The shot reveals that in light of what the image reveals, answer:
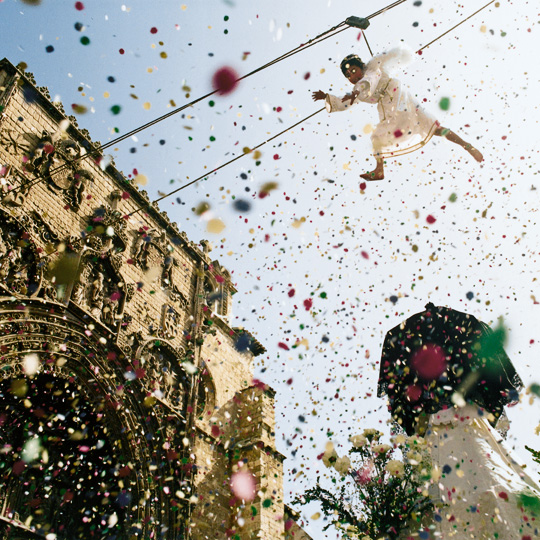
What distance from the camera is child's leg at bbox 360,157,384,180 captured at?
5.96 m

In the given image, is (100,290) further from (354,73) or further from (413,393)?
(413,393)

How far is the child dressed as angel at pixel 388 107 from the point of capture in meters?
5.60

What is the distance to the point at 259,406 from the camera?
1205cm

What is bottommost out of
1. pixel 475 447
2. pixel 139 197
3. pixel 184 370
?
pixel 475 447

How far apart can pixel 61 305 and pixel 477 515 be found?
6657 mm

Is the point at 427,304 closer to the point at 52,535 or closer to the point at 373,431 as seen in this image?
the point at 373,431

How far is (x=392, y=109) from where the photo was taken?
5785 mm

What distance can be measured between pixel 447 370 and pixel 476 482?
1.24m

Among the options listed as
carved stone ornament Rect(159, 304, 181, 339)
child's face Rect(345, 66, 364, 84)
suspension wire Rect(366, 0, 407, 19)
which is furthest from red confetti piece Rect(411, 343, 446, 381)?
carved stone ornament Rect(159, 304, 181, 339)

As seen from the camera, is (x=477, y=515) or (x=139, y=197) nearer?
(x=477, y=515)

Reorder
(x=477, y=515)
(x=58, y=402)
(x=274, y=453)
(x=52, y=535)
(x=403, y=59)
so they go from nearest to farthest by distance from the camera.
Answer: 1. (x=477, y=515)
2. (x=403, y=59)
3. (x=52, y=535)
4. (x=58, y=402)
5. (x=274, y=453)

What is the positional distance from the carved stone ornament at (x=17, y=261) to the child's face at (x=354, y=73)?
549cm

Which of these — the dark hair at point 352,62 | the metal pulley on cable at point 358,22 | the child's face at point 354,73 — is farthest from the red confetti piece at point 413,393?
the metal pulley on cable at point 358,22

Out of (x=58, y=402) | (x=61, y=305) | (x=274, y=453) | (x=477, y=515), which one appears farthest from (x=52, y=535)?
(x=477, y=515)
